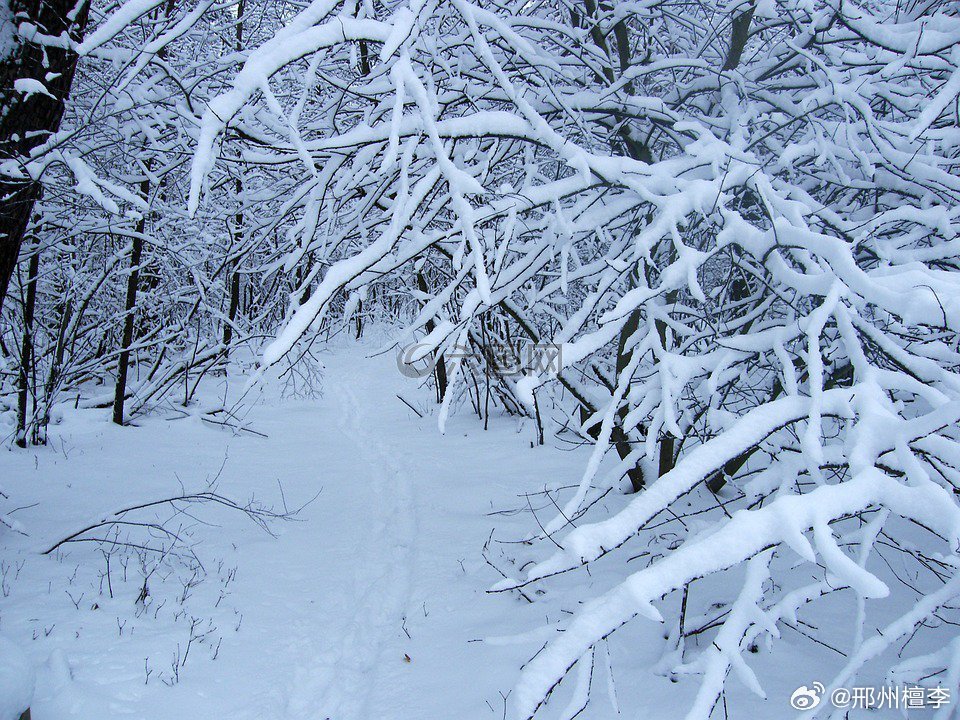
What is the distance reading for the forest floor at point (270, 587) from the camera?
3.08 meters

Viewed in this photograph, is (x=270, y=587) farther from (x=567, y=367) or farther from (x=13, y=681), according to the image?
(x=567, y=367)

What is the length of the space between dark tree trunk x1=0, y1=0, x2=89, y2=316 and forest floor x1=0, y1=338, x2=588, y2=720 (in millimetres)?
1954

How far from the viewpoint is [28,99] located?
3.53m

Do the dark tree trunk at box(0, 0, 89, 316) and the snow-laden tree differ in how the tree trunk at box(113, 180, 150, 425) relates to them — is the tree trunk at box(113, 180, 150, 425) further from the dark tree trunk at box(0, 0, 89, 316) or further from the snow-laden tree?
the dark tree trunk at box(0, 0, 89, 316)

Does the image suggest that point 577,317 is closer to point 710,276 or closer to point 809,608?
point 809,608

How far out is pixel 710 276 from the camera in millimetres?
6180

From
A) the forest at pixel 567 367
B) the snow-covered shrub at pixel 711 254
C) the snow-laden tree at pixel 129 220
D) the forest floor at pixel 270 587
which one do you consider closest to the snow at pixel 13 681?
the forest at pixel 567 367

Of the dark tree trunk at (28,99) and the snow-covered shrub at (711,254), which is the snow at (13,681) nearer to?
the snow-covered shrub at (711,254)

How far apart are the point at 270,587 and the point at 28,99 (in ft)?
11.0

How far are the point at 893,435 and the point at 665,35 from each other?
4301 millimetres

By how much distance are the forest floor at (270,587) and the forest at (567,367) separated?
0.03 m

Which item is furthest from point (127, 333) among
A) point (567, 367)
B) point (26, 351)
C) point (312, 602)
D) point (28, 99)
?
point (567, 367)
